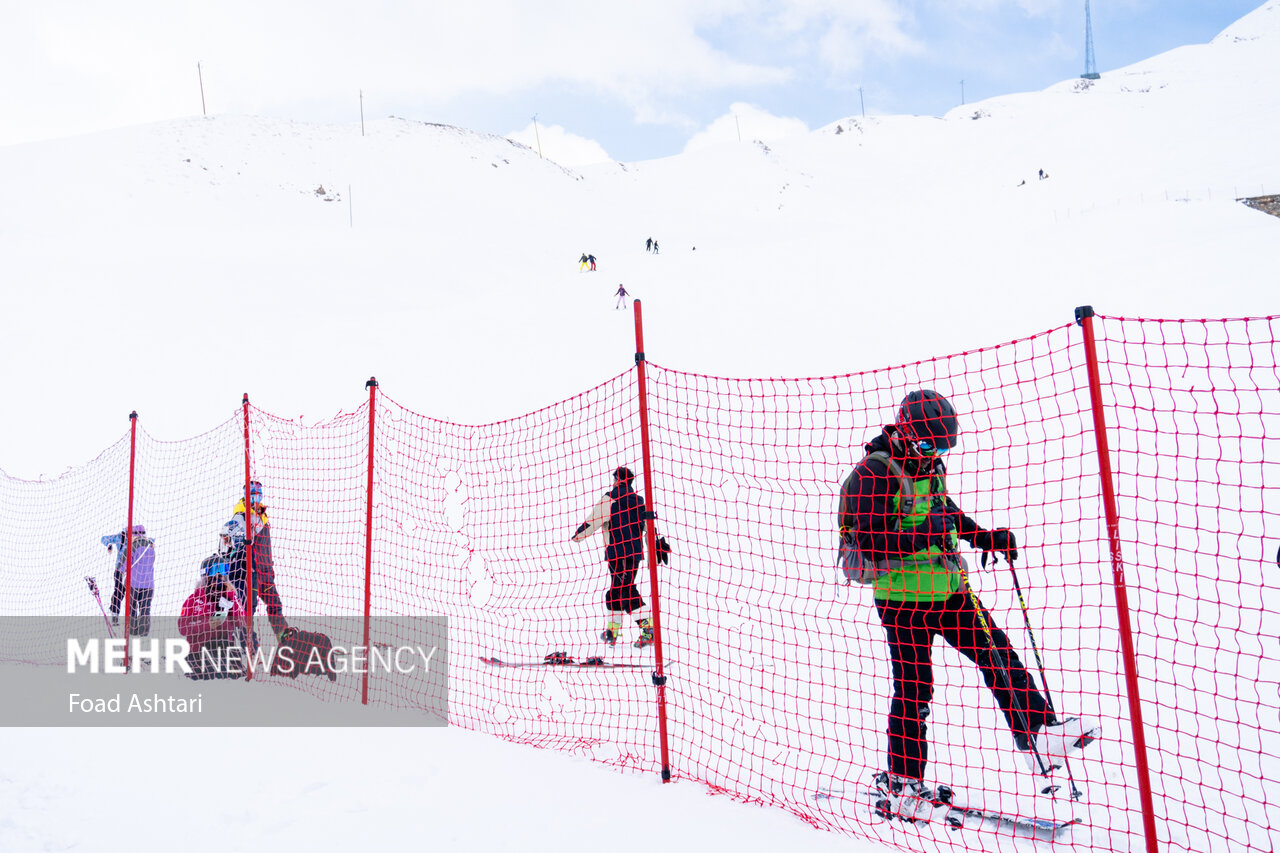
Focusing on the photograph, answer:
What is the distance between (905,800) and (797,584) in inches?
138

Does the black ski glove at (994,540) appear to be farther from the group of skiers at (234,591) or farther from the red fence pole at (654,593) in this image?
the group of skiers at (234,591)

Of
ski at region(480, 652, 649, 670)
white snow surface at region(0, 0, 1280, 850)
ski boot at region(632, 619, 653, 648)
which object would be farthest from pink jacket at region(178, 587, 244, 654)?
ski boot at region(632, 619, 653, 648)

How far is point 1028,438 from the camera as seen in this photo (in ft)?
26.7

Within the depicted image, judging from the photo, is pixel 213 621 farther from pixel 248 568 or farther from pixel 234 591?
pixel 248 568

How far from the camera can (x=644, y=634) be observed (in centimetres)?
591

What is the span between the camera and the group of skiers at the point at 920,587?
127 inches

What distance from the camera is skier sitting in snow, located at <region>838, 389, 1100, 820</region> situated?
322 cm

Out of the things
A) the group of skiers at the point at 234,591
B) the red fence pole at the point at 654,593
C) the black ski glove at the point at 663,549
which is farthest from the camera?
the group of skiers at the point at 234,591

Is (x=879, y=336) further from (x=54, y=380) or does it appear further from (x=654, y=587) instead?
(x=54, y=380)

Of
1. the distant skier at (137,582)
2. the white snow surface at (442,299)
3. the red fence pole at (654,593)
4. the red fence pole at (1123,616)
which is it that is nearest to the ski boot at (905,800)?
the white snow surface at (442,299)

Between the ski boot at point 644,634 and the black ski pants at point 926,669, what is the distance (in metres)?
2.67

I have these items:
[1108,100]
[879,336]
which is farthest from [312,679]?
[1108,100]

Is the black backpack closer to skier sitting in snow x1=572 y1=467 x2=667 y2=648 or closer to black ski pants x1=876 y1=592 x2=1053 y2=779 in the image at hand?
black ski pants x1=876 y1=592 x2=1053 y2=779

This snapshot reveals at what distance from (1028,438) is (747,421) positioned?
3654mm
